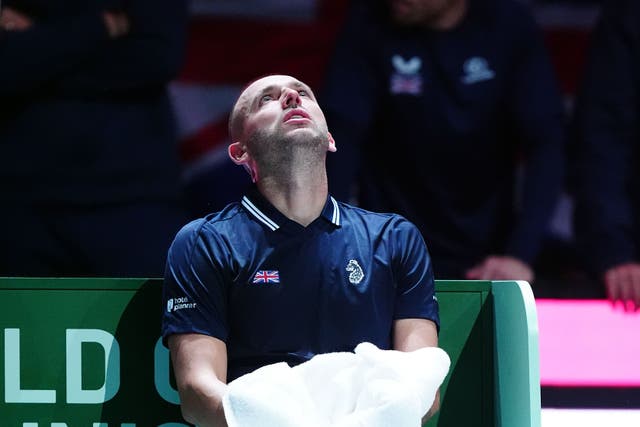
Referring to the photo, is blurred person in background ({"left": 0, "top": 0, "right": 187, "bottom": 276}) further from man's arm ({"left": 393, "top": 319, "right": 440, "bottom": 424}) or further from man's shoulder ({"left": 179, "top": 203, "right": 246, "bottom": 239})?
man's arm ({"left": 393, "top": 319, "right": 440, "bottom": 424})

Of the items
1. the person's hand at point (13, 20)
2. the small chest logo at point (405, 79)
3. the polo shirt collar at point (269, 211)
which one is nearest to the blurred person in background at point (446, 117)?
the small chest logo at point (405, 79)

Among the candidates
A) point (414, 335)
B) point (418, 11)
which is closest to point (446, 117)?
point (418, 11)

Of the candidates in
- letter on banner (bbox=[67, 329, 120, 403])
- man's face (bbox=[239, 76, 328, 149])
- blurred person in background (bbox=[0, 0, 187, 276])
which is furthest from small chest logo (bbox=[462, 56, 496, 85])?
letter on banner (bbox=[67, 329, 120, 403])

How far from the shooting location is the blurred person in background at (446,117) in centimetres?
342

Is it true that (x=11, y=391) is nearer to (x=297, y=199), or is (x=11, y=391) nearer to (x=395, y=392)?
(x=297, y=199)

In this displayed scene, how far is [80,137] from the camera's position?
3.27m

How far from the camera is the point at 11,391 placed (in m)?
2.47

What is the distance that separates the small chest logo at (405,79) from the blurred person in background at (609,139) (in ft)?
1.71

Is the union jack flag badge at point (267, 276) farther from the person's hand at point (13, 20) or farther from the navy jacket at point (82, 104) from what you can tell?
the person's hand at point (13, 20)

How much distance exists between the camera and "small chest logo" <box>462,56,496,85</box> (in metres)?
3.44

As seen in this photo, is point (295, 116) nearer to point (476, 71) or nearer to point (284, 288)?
point (284, 288)

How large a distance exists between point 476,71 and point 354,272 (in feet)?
4.20

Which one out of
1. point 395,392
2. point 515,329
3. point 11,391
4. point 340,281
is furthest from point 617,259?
point 11,391

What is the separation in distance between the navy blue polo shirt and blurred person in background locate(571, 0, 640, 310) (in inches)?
48.2
